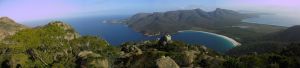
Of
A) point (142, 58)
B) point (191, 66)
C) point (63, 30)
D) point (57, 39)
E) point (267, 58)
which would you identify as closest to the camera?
point (191, 66)

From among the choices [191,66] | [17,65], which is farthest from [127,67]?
[17,65]

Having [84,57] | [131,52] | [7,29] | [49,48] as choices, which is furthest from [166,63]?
[7,29]

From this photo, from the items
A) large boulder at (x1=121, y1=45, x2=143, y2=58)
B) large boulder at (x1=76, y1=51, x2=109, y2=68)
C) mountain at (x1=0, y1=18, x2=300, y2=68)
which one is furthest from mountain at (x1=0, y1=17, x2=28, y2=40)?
large boulder at (x1=76, y1=51, x2=109, y2=68)

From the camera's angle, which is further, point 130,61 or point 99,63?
point 130,61

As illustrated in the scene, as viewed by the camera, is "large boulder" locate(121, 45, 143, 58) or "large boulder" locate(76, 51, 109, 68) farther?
"large boulder" locate(121, 45, 143, 58)

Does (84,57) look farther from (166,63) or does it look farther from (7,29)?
(7,29)

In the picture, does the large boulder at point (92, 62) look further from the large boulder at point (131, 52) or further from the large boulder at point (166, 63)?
the large boulder at point (166, 63)

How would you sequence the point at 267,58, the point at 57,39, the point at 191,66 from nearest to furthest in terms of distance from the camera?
the point at 191,66 → the point at 267,58 → the point at 57,39

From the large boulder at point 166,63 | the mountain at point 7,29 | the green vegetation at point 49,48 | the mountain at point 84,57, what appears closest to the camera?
the large boulder at point 166,63

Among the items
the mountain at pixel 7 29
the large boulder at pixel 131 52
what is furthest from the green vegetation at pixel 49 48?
the mountain at pixel 7 29

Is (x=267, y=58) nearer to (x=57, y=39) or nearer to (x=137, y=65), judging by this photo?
(x=137, y=65)

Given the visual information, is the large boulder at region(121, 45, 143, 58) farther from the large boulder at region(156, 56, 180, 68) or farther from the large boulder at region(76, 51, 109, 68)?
the large boulder at region(156, 56, 180, 68)
